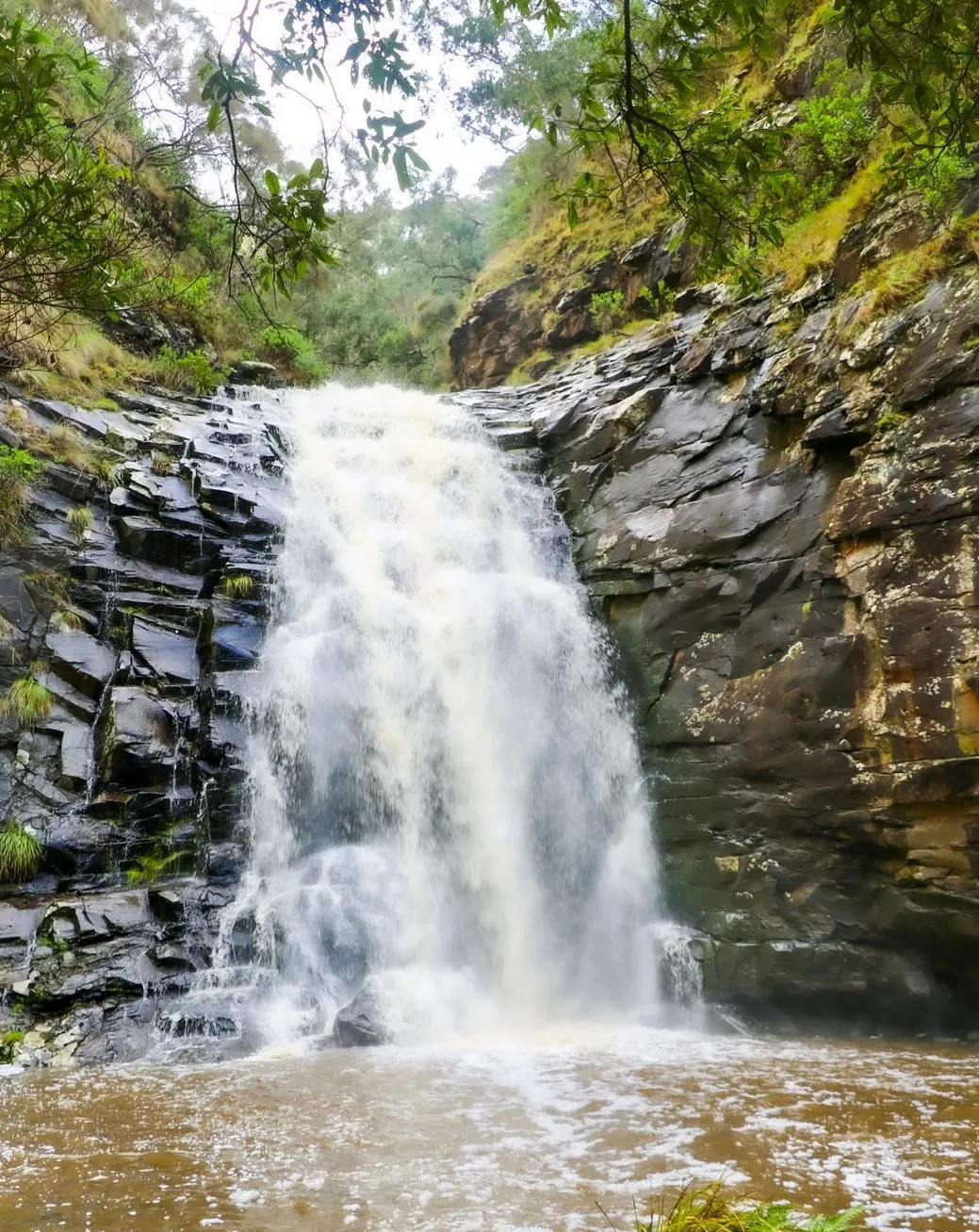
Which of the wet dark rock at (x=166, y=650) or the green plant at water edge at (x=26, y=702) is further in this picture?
the wet dark rock at (x=166, y=650)

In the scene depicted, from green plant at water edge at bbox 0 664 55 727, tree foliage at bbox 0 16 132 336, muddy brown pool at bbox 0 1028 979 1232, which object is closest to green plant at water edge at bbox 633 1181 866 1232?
muddy brown pool at bbox 0 1028 979 1232

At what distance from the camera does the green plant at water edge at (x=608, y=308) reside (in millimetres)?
16641

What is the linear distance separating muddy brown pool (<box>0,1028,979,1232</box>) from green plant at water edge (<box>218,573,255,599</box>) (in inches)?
236

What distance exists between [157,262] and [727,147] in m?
17.9

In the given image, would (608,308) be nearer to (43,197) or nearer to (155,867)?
(155,867)

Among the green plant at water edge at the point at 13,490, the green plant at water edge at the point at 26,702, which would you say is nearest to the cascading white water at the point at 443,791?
the green plant at water edge at the point at 26,702

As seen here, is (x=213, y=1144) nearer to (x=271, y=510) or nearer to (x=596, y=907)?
(x=596, y=907)

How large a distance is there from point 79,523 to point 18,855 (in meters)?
4.50

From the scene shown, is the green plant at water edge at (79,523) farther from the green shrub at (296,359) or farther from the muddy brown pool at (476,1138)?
the green shrub at (296,359)

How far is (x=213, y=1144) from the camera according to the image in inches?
173

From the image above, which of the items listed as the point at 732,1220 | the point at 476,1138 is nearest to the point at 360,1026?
the point at 476,1138

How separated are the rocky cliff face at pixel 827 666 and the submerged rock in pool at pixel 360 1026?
324cm

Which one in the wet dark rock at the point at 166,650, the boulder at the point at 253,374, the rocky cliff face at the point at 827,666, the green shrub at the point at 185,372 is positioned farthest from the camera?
the boulder at the point at 253,374

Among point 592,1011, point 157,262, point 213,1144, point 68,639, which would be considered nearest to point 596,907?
point 592,1011
